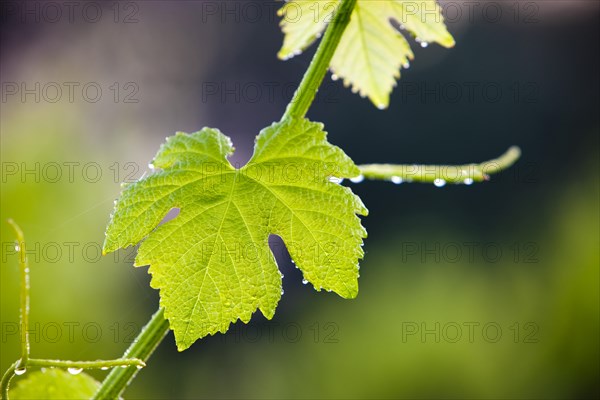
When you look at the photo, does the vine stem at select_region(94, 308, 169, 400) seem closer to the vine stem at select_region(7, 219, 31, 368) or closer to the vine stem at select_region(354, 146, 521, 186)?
the vine stem at select_region(7, 219, 31, 368)

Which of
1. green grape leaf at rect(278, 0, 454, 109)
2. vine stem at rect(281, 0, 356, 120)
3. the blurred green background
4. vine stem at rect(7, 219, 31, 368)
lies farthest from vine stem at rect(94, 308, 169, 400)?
the blurred green background

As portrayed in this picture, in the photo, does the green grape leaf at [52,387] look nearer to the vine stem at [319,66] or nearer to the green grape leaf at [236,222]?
the green grape leaf at [236,222]

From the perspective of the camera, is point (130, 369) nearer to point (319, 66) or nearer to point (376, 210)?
point (319, 66)

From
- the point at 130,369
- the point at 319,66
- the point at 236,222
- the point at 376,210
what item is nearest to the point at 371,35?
the point at 319,66

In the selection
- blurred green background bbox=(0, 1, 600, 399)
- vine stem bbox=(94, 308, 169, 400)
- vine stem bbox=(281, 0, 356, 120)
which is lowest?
blurred green background bbox=(0, 1, 600, 399)

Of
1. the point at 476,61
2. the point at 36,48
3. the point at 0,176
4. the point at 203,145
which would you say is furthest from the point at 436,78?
the point at 203,145

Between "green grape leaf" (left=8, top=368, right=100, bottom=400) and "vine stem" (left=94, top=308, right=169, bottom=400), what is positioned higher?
"vine stem" (left=94, top=308, right=169, bottom=400)

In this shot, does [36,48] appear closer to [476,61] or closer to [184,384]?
[184,384]
